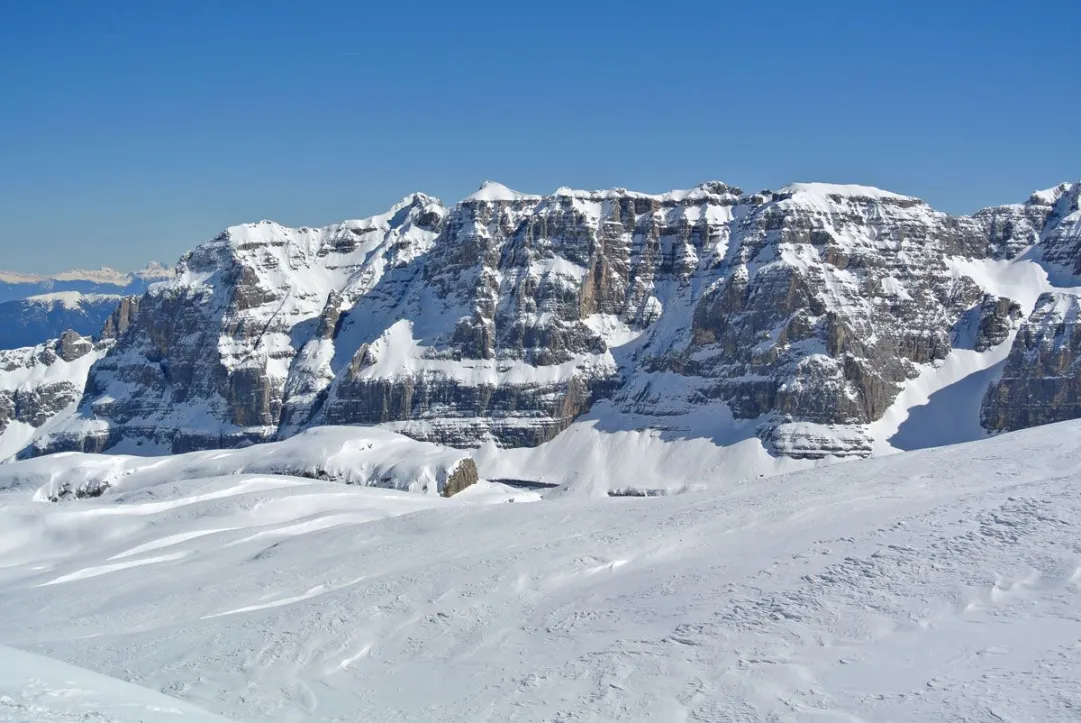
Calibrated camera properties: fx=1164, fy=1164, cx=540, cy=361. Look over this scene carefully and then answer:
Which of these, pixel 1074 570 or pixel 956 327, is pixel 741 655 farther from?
pixel 956 327

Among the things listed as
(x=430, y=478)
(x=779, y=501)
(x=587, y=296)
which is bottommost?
(x=430, y=478)

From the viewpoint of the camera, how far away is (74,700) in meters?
27.0

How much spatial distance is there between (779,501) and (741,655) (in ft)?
65.3

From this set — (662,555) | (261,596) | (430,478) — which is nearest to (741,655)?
(662,555)

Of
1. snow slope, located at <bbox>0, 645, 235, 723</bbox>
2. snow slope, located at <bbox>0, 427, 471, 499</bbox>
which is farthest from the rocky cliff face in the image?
snow slope, located at <bbox>0, 645, 235, 723</bbox>

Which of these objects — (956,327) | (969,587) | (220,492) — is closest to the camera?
(969,587)

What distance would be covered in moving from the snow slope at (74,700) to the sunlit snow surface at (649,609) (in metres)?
0.29

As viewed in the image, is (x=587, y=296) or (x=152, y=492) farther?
(x=587, y=296)

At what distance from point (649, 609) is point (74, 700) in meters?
22.5

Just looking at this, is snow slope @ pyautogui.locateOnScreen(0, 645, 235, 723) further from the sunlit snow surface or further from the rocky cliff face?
the rocky cliff face

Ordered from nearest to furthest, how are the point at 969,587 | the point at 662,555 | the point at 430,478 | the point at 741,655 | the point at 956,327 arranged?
1. the point at 741,655
2. the point at 969,587
3. the point at 662,555
4. the point at 430,478
5. the point at 956,327

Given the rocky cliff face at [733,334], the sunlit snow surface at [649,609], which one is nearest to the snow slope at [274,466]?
the rocky cliff face at [733,334]

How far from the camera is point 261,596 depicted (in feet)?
174

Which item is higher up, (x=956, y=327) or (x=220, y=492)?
(x=956, y=327)
